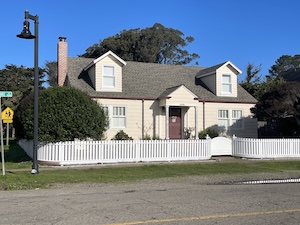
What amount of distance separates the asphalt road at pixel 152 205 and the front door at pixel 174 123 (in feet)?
41.9

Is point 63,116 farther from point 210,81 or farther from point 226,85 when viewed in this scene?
point 226,85

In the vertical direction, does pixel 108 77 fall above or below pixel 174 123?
above

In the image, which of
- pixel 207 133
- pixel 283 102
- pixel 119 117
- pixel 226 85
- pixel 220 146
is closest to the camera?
pixel 283 102

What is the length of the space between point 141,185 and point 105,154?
5.26 metres

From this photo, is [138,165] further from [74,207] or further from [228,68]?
[228,68]

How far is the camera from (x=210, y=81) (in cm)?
2625

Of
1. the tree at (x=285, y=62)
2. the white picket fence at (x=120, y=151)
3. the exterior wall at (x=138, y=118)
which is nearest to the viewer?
the white picket fence at (x=120, y=151)

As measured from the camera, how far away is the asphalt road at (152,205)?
6.68 meters

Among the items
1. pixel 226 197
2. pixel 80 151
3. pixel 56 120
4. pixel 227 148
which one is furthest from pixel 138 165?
pixel 226 197

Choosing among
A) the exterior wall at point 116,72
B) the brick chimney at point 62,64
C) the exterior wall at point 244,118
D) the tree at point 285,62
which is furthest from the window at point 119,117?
the tree at point 285,62

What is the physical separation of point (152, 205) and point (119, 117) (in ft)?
50.4

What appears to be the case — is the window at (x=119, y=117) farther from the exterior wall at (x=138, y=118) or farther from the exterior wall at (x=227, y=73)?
the exterior wall at (x=227, y=73)

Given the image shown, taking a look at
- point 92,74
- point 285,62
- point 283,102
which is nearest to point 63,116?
point 92,74

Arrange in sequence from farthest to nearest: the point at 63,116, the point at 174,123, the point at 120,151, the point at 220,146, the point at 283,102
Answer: the point at 174,123, the point at 220,146, the point at 283,102, the point at 120,151, the point at 63,116
